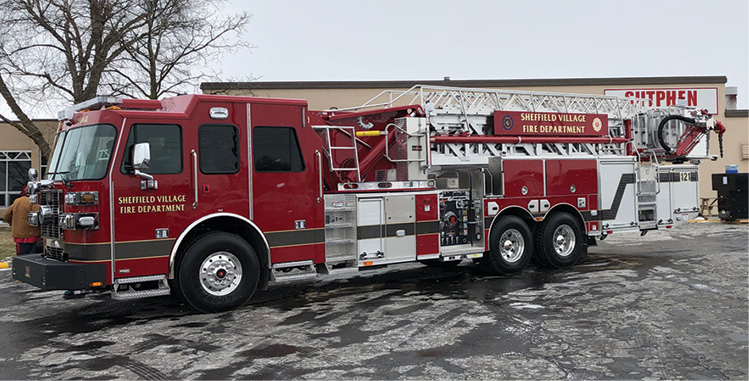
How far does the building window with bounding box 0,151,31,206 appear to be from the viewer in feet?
90.4

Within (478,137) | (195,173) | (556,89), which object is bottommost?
(195,173)

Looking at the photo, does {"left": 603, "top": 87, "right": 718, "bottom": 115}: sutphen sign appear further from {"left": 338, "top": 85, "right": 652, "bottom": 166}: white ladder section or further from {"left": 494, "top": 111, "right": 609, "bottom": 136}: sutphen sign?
{"left": 494, "top": 111, "right": 609, "bottom": 136}: sutphen sign

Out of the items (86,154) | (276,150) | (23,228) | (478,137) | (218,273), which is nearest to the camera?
(86,154)

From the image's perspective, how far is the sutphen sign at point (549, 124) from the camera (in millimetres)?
11461

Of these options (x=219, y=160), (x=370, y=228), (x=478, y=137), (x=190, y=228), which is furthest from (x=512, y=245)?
(x=190, y=228)

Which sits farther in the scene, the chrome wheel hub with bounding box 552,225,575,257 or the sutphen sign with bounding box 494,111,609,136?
the chrome wheel hub with bounding box 552,225,575,257

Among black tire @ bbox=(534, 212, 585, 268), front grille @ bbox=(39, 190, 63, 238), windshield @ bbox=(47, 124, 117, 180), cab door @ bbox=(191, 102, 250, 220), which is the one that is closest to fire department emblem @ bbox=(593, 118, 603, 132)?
black tire @ bbox=(534, 212, 585, 268)

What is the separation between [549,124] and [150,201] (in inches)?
287

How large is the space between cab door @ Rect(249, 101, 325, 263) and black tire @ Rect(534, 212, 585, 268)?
4.48m

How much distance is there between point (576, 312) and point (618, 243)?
8.93 meters

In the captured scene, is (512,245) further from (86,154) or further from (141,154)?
(86,154)

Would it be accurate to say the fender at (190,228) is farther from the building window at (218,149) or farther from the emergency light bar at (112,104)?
the emergency light bar at (112,104)

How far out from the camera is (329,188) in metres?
9.60

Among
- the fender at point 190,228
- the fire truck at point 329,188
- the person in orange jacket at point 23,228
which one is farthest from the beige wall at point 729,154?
the person in orange jacket at point 23,228
